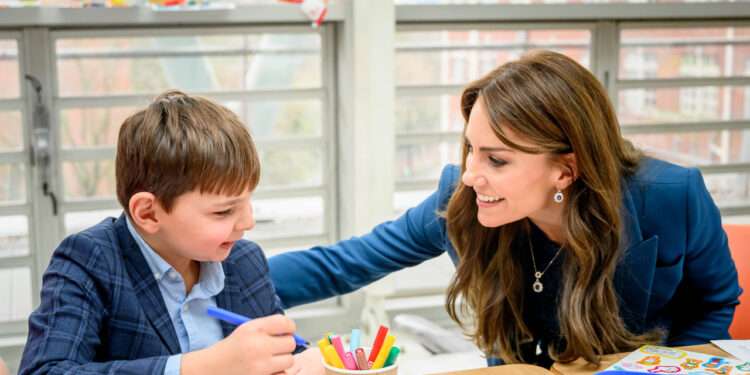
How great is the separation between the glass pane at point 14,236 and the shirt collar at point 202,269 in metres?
1.56

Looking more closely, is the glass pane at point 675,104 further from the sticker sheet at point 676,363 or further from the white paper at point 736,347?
the sticker sheet at point 676,363

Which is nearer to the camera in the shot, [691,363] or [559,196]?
[691,363]

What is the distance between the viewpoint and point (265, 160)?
2.93 m

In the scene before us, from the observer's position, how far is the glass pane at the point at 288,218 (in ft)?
9.64

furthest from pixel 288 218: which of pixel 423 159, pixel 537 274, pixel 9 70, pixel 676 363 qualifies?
pixel 676 363

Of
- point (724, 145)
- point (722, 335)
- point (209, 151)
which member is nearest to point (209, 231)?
point (209, 151)

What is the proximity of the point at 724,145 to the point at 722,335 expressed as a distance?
1.98m

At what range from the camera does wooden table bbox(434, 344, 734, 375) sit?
53.1 inches

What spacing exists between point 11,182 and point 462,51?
158cm

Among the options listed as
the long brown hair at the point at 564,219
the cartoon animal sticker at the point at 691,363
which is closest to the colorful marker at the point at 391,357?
the long brown hair at the point at 564,219

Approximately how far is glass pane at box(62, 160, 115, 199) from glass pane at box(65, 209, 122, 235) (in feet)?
0.20

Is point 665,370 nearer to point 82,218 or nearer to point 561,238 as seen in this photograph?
point 561,238

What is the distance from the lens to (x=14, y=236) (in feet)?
8.88

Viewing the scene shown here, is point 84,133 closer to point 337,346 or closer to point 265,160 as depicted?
point 265,160
